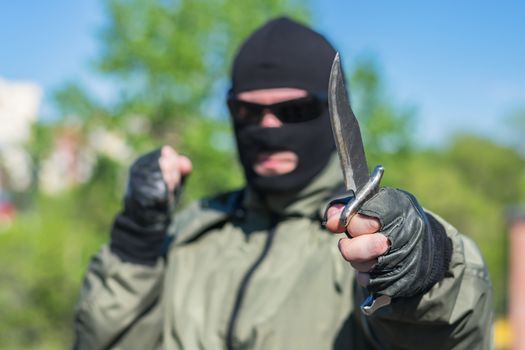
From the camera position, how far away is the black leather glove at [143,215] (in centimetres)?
219

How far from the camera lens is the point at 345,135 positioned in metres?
1.33

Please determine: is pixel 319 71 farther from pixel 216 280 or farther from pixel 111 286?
pixel 111 286

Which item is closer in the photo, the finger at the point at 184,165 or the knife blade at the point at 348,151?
the knife blade at the point at 348,151

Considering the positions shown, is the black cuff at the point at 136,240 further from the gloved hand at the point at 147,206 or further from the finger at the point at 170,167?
the finger at the point at 170,167

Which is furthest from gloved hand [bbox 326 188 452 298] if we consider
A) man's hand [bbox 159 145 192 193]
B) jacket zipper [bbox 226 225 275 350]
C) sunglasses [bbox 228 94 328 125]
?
man's hand [bbox 159 145 192 193]

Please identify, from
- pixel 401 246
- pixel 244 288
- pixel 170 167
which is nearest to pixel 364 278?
pixel 401 246

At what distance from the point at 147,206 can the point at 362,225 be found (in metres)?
1.01

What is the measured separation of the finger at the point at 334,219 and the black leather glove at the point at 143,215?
0.90m

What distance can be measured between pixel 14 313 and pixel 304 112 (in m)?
15.1

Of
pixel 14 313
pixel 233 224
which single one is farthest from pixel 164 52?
pixel 233 224

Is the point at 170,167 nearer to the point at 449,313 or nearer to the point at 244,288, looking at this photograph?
the point at 244,288

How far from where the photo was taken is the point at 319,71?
2.26 meters

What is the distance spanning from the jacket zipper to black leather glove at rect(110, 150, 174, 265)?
32cm

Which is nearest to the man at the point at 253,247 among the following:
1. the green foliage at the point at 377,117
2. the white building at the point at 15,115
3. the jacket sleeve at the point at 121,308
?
the jacket sleeve at the point at 121,308
